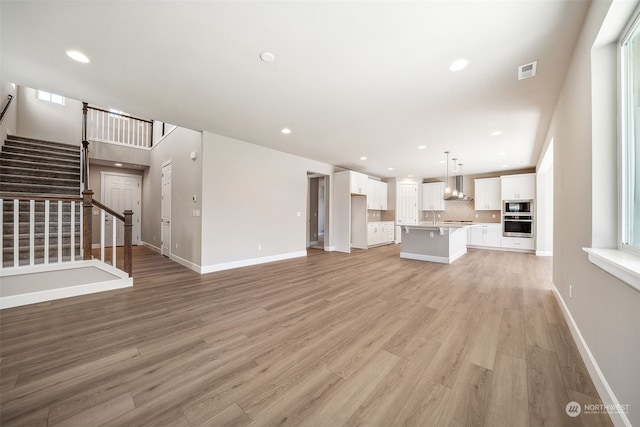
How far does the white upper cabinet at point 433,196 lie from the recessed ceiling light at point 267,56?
8.52 metres

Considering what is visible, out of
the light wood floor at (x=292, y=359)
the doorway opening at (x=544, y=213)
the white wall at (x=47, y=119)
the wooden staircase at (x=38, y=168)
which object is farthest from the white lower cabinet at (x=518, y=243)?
the white wall at (x=47, y=119)

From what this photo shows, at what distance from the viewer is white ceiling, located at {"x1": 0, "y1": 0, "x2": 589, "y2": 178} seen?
1.76 meters

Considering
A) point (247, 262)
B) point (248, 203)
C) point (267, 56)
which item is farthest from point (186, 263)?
point (267, 56)

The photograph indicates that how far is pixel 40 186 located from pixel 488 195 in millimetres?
11841

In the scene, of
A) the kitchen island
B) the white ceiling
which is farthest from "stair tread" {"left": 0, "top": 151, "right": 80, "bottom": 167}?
the kitchen island

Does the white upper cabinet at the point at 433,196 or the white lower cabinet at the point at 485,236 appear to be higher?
the white upper cabinet at the point at 433,196

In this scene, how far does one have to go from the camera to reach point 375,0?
1636mm

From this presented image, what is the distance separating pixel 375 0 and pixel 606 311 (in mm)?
2585

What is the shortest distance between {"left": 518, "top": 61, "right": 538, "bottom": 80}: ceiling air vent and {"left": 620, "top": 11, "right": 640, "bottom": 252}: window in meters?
0.90

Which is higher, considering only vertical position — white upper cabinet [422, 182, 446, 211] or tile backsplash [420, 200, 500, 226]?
white upper cabinet [422, 182, 446, 211]

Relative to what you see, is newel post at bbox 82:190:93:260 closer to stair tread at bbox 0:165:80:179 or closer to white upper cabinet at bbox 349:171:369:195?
stair tread at bbox 0:165:80:179

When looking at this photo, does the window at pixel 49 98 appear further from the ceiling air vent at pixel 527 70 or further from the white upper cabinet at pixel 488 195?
the white upper cabinet at pixel 488 195

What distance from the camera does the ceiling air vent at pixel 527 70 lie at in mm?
2330

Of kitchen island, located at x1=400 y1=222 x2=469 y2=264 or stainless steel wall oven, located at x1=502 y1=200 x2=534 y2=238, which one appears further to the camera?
stainless steel wall oven, located at x1=502 y1=200 x2=534 y2=238
